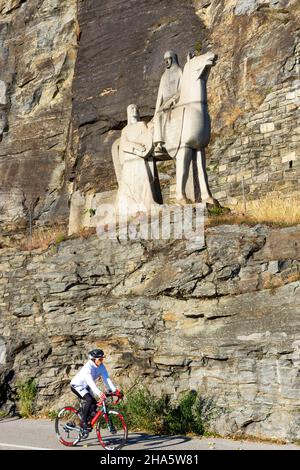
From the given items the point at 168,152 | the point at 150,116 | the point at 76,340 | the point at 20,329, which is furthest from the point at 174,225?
the point at 150,116

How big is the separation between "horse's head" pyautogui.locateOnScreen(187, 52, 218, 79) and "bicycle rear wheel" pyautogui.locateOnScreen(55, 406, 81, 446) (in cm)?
683

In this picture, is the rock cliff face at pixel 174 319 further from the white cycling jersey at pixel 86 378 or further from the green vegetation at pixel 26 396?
the white cycling jersey at pixel 86 378

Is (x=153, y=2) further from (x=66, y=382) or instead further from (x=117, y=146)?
(x=66, y=382)

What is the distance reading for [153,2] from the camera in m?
28.2

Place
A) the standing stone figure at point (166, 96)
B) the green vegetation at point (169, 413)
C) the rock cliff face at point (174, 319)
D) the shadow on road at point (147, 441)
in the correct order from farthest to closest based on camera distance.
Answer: the standing stone figure at point (166, 96)
the green vegetation at point (169, 413)
the rock cliff face at point (174, 319)
the shadow on road at point (147, 441)

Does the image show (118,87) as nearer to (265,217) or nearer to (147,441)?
(265,217)

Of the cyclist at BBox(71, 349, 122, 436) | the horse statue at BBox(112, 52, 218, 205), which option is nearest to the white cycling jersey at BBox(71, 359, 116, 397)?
the cyclist at BBox(71, 349, 122, 436)

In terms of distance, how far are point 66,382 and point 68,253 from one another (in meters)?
2.52

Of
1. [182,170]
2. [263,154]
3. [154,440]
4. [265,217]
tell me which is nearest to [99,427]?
[154,440]

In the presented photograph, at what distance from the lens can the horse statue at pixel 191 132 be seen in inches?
514

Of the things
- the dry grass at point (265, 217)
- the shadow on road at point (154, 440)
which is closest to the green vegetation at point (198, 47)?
the dry grass at point (265, 217)

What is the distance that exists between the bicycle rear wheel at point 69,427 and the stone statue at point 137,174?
4887mm

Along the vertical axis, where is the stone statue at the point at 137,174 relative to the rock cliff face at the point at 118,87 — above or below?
below

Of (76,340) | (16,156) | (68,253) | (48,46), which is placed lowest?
(76,340)
